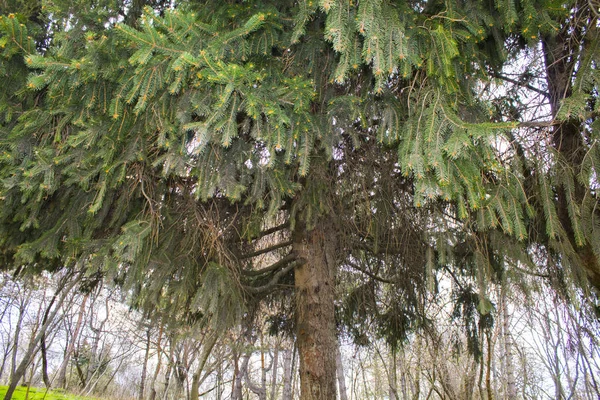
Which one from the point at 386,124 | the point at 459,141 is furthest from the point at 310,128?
the point at 459,141

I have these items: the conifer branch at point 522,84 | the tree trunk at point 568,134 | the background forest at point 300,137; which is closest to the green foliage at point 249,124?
the background forest at point 300,137

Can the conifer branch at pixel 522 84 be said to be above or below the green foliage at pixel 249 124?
above

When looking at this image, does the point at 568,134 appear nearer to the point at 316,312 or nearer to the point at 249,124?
the point at 249,124

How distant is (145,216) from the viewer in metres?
3.37

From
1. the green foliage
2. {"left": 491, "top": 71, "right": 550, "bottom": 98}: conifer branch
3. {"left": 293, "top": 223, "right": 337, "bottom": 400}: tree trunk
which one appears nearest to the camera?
the green foliage

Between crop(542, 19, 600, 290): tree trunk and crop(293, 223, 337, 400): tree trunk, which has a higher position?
crop(542, 19, 600, 290): tree trunk

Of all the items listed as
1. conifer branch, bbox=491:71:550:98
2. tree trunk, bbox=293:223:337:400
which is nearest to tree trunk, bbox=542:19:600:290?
conifer branch, bbox=491:71:550:98

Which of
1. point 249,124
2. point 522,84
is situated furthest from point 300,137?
point 522,84

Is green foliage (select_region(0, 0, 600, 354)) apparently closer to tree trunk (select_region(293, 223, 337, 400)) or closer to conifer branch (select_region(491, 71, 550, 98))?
conifer branch (select_region(491, 71, 550, 98))

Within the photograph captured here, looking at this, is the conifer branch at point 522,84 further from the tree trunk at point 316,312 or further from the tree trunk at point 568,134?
the tree trunk at point 316,312

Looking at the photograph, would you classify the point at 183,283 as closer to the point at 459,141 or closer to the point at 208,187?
the point at 208,187

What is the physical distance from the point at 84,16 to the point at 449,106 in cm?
248

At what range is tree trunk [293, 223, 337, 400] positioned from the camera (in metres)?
3.99

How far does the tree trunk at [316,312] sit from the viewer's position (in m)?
3.99
